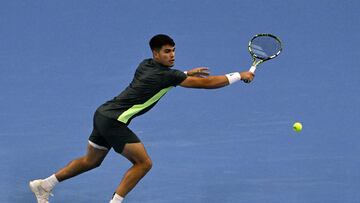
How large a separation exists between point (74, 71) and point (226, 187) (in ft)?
11.9

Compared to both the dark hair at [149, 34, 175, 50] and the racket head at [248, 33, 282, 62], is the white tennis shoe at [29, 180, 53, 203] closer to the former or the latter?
the dark hair at [149, 34, 175, 50]

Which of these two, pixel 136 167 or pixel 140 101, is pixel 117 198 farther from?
pixel 140 101

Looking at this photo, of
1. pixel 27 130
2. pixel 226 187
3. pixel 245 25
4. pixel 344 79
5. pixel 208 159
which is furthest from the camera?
pixel 245 25

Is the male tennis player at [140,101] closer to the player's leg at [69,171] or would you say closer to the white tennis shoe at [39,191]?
the player's leg at [69,171]

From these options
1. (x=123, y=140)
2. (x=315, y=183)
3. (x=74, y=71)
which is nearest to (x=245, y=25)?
→ (x=74, y=71)

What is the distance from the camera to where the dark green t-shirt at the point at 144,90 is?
8.61 m

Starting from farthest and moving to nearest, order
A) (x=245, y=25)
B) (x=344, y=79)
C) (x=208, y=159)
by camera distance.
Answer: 1. (x=245, y=25)
2. (x=344, y=79)
3. (x=208, y=159)

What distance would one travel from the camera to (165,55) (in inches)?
343

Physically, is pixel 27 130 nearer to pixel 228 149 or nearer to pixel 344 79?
pixel 228 149

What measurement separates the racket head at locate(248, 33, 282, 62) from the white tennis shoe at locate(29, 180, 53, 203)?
2.39 m

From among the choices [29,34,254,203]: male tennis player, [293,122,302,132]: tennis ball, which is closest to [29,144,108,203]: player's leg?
[29,34,254,203]: male tennis player

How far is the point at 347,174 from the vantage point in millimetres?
9906

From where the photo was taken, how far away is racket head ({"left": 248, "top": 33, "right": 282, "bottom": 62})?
970 centimetres

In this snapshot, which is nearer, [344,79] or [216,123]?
[216,123]
